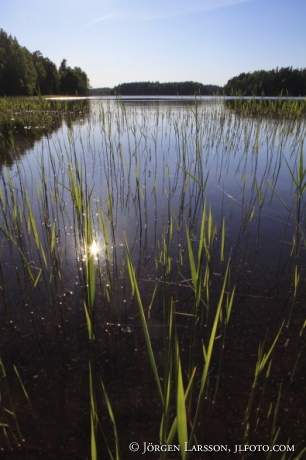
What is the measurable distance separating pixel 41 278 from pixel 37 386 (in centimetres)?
79

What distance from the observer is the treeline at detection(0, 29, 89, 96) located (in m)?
28.9

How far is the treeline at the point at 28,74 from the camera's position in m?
28.9

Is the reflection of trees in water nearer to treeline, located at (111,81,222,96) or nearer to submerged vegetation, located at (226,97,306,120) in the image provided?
submerged vegetation, located at (226,97,306,120)

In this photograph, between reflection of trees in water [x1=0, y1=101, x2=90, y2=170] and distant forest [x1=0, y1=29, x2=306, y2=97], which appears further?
distant forest [x1=0, y1=29, x2=306, y2=97]

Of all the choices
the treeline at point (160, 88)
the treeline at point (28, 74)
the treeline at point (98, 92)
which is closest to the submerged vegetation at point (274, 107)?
the treeline at point (98, 92)

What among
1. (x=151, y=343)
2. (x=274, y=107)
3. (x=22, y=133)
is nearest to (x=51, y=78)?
(x=22, y=133)

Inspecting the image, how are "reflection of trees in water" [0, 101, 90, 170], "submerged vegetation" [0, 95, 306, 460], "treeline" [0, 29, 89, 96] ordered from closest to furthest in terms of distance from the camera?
"submerged vegetation" [0, 95, 306, 460] → "reflection of trees in water" [0, 101, 90, 170] → "treeline" [0, 29, 89, 96]

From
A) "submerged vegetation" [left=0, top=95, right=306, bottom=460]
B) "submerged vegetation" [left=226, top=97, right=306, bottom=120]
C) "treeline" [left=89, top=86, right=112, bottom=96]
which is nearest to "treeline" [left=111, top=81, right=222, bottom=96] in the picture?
"treeline" [left=89, top=86, right=112, bottom=96]

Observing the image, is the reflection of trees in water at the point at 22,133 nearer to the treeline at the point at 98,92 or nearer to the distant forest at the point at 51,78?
the treeline at the point at 98,92

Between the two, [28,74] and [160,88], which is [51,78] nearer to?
[28,74]

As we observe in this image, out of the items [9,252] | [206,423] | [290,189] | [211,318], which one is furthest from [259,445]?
[290,189]

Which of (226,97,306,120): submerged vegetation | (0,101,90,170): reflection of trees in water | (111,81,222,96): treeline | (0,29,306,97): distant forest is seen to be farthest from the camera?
(111,81,222,96): treeline

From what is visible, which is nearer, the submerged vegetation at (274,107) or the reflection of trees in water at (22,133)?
the reflection of trees in water at (22,133)

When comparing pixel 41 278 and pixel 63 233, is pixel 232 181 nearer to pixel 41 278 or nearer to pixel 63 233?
pixel 63 233
